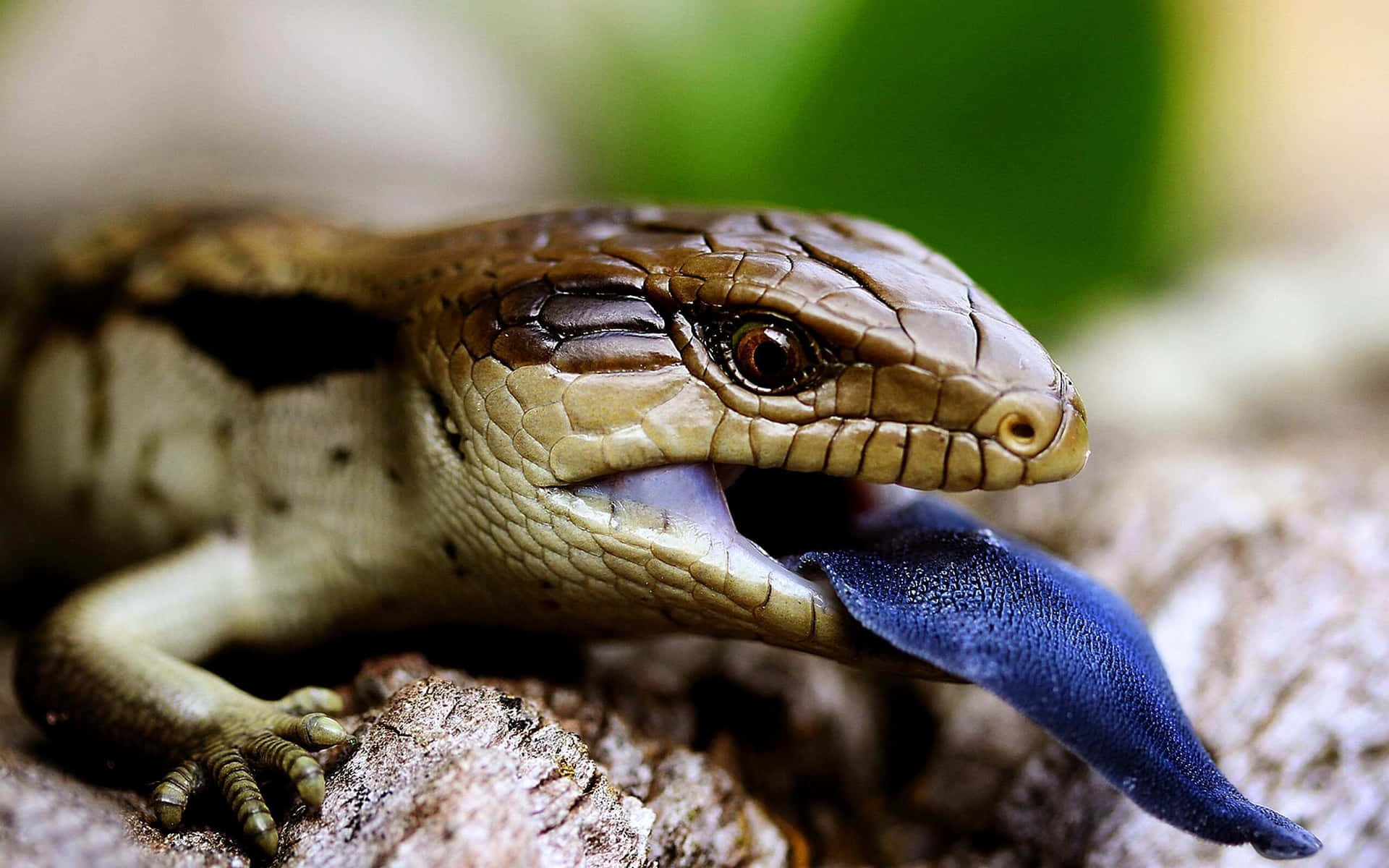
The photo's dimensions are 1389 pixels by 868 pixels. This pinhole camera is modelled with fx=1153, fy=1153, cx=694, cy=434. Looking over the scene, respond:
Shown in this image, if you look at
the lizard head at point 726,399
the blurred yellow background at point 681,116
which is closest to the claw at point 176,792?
the lizard head at point 726,399

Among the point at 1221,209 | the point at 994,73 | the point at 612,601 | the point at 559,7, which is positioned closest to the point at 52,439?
the point at 612,601

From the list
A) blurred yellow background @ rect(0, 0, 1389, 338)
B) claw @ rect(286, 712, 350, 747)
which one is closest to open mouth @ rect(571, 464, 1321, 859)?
claw @ rect(286, 712, 350, 747)

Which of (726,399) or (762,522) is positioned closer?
(726,399)

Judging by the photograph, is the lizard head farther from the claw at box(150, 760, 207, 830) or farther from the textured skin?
the claw at box(150, 760, 207, 830)

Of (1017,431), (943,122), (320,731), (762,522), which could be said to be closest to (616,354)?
(762,522)

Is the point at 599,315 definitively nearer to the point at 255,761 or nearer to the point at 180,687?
the point at 255,761

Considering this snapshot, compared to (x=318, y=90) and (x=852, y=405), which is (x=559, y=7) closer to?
(x=318, y=90)

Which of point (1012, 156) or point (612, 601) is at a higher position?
point (1012, 156)
